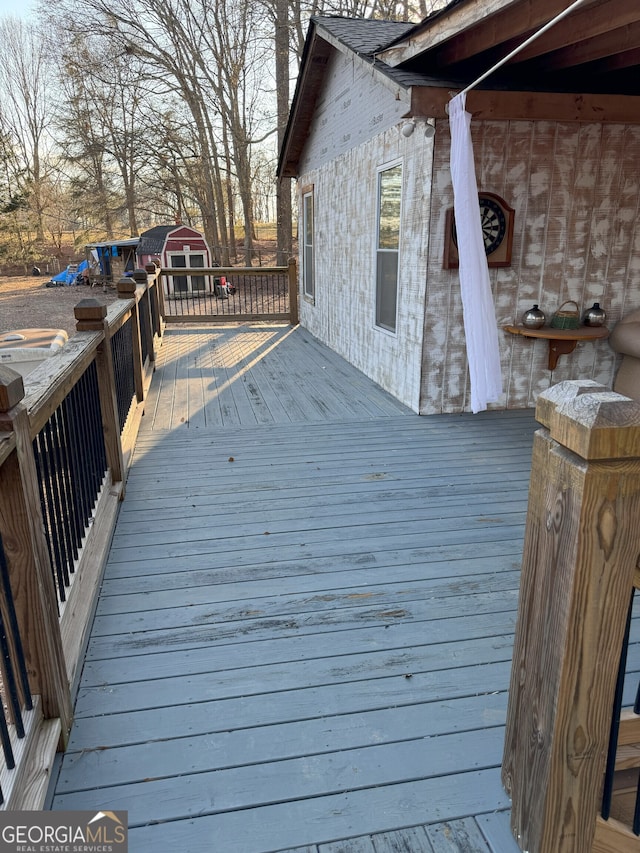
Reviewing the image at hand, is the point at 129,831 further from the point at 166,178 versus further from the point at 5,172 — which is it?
the point at 5,172

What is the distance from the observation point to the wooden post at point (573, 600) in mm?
985

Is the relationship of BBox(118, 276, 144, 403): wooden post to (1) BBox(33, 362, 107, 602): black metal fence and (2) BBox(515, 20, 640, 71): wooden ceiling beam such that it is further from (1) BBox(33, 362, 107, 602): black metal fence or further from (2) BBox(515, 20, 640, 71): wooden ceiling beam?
(2) BBox(515, 20, 640, 71): wooden ceiling beam

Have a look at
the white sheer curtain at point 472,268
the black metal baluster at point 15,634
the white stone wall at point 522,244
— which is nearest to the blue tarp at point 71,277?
the white stone wall at point 522,244

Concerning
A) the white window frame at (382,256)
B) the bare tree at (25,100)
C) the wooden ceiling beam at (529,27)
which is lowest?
the white window frame at (382,256)

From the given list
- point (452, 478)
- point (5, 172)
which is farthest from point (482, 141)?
point (5, 172)

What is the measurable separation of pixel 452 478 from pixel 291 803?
7.71 ft

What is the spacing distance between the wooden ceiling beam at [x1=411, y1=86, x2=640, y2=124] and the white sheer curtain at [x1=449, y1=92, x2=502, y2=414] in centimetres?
37

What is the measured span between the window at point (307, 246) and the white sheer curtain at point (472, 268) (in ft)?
16.0

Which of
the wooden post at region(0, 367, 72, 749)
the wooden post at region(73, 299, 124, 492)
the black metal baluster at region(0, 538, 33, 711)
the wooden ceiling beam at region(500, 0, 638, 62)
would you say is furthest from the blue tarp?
the black metal baluster at region(0, 538, 33, 711)

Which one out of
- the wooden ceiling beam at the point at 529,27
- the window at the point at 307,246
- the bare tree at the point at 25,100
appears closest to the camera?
the wooden ceiling beam at the point at 529,27

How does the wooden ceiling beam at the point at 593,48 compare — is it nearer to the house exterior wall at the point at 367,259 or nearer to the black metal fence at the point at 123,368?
the house exterior wall at the point at 367,259

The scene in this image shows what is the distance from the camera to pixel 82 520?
2.46m

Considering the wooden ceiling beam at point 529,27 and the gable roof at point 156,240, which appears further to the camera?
the gable roof at point 156,240

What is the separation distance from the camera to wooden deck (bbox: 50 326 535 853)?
1.49 m
